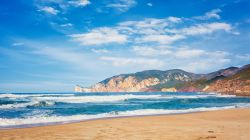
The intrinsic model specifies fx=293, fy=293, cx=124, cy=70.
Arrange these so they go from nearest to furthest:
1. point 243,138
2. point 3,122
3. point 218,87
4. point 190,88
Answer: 1. point 243,138
2. point 3,122
3. point 218,87
4. point 190,88

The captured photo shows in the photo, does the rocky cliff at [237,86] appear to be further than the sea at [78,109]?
Yes

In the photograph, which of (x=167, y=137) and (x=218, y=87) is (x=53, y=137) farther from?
(x=218, y=87)

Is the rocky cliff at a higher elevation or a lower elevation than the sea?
higher

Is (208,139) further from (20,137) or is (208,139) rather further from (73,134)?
(20,137)

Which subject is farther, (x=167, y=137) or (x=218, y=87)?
(x=218, y=87)

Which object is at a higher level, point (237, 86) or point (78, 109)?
point (237, 86)

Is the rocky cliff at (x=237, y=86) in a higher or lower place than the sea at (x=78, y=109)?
higher

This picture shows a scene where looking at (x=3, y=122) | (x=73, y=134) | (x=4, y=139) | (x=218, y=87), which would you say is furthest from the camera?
(x=218, y=87)

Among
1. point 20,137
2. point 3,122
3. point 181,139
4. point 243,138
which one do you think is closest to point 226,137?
point 243,138

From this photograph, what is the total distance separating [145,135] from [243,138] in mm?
3278

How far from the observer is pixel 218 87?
471ft

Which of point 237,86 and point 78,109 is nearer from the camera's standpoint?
point 78,109

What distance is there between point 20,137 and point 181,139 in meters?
5.73

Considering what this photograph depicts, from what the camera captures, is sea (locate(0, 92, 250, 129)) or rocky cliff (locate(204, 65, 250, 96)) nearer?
sea (locate(0, 92, 250, 129))
